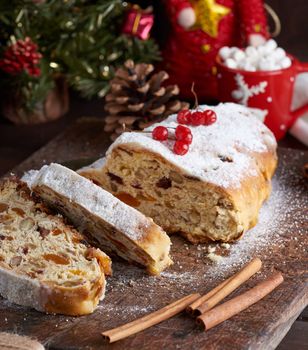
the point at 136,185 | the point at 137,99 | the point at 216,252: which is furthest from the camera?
the point at 137,99

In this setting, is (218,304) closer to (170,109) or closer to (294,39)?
(170,109)

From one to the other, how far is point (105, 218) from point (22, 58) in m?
1.36

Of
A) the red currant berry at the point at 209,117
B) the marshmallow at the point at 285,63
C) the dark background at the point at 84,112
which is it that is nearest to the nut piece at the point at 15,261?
the red currant berry at the point at 209,117

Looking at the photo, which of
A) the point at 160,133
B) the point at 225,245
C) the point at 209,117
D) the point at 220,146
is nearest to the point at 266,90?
the point at 209,117

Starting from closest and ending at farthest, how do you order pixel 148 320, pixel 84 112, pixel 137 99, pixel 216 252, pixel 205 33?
pixel 148 320, pixel 216 252, pixel 137 99, pixel 205 33, pixel 84 112

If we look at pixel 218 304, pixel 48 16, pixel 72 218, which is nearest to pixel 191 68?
pixel 48 16

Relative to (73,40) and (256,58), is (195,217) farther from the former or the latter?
(73,40)

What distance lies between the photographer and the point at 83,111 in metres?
4.17

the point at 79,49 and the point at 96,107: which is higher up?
the point at 79,49

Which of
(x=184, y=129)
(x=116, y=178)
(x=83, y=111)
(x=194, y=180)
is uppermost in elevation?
(x=184, y=129)

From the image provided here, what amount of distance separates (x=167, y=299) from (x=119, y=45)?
1832 mm

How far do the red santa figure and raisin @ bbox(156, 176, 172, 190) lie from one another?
139 cm

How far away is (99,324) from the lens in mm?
2223

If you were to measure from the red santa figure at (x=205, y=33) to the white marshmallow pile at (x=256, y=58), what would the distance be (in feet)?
0.84
